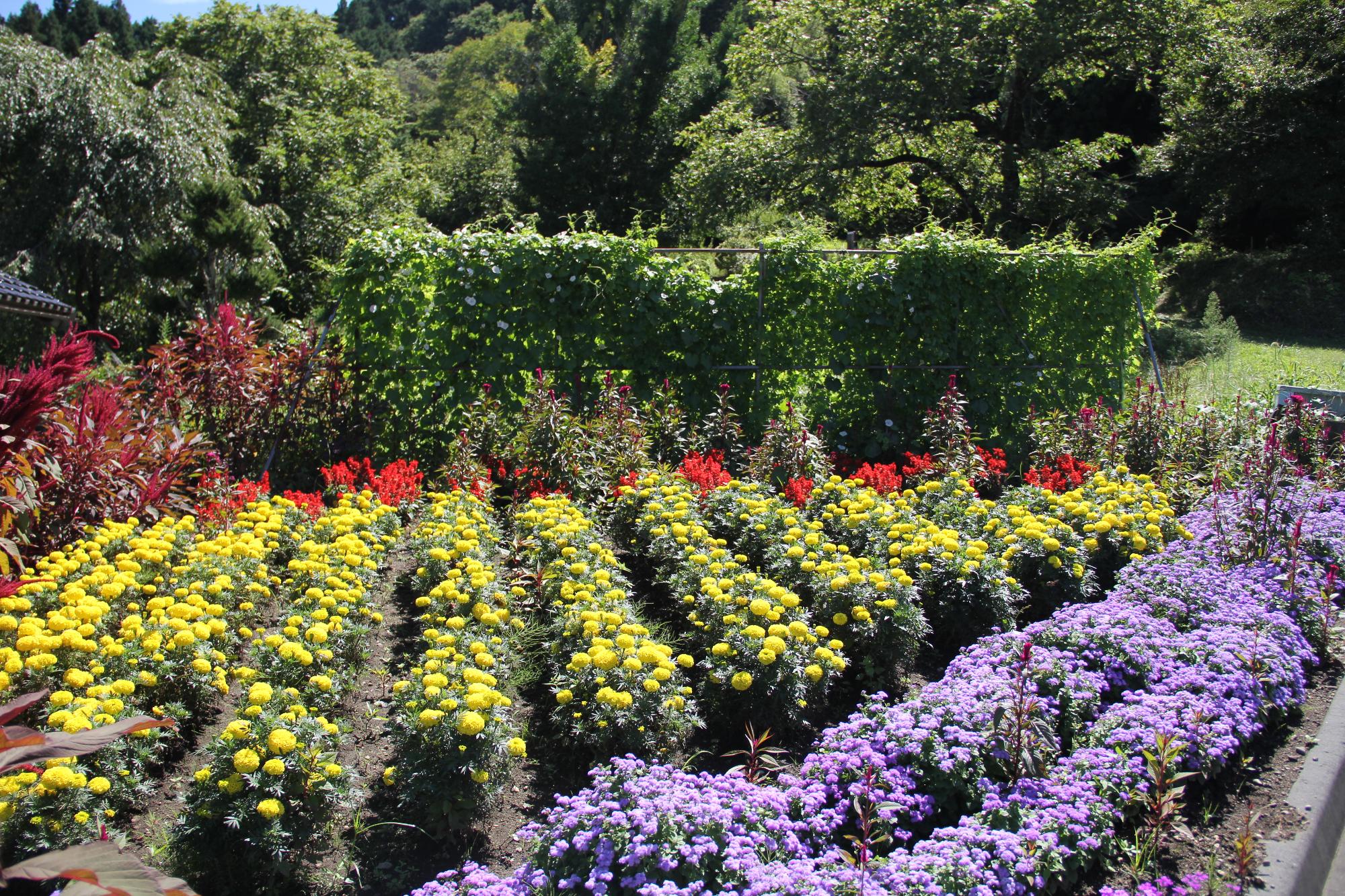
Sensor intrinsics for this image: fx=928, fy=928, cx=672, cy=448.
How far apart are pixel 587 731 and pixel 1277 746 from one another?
2.92 metres

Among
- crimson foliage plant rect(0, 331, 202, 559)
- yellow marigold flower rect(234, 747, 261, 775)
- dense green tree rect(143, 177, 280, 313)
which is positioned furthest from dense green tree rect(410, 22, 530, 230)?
yellow marigold flower rect(234, 747, 261, 775)

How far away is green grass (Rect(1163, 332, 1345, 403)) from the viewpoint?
10031 millimetres

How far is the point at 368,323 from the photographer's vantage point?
23.8 feet

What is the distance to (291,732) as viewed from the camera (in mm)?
2848

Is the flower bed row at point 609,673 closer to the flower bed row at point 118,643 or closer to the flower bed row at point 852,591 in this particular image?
the flower bed row at point 852,591

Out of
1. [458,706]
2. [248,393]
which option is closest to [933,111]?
[248,393]

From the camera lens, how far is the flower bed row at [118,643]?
2.70 metres

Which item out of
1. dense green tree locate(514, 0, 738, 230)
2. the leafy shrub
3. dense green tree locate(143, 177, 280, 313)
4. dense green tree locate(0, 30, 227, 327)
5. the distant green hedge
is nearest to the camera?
the leafy shrub

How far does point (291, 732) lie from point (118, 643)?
1.04m

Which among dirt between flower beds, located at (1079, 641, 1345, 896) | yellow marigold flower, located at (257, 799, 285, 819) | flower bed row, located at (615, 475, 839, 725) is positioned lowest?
dirt between flower beds, located at (1079, 641, 1345, 896)

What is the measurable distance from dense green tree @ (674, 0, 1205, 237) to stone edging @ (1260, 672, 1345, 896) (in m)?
14.4

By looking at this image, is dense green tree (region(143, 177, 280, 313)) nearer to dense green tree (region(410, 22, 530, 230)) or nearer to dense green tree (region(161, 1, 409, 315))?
dense green tree (region(410, 22, 530, 230))

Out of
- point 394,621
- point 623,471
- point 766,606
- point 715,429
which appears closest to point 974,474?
point 715,429

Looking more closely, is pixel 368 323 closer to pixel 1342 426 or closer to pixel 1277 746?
pixel 1277 746
